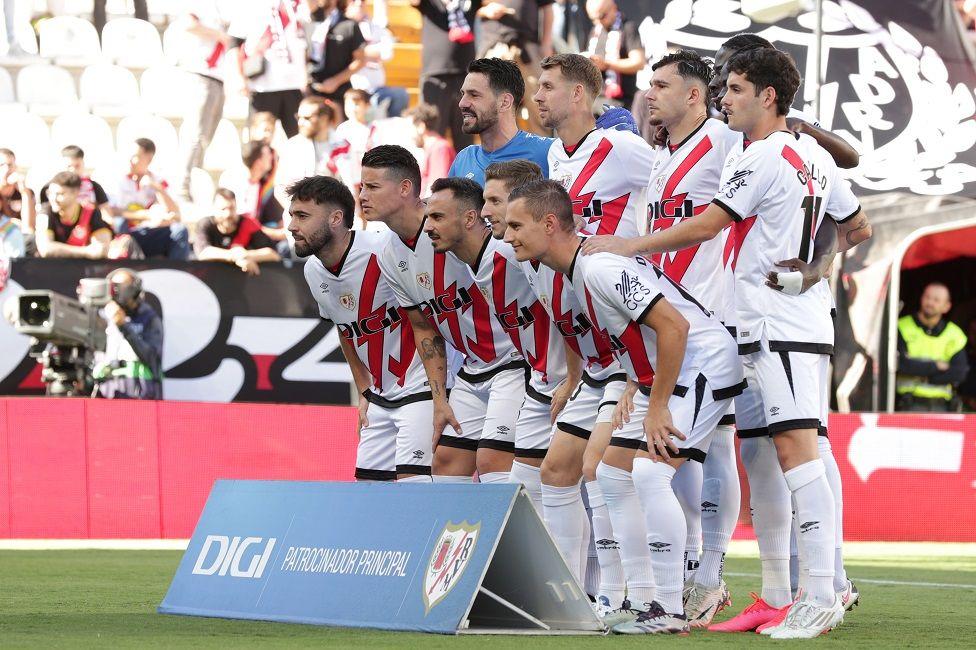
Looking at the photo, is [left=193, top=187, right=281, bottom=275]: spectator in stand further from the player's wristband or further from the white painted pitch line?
the player's wristband

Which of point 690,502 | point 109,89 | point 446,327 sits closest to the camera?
point 690,502

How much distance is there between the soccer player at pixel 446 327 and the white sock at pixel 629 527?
1081 millimetres

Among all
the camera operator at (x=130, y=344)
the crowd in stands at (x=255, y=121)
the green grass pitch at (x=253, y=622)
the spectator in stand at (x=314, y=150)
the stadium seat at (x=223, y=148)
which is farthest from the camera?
the stadium seat at (x=223, y=148)

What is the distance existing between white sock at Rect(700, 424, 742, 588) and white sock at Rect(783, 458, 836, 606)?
0.77 metres

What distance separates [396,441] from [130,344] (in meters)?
6.34

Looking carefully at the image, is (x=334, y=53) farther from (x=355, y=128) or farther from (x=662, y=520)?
(x=662, y=520)

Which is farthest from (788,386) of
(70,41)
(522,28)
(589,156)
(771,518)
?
(70,41)

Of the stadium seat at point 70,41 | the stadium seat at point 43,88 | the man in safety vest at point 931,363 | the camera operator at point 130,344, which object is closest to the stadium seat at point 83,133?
the stadium seat at point 43,88

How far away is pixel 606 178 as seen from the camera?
700 centimetres

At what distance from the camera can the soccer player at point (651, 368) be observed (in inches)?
224

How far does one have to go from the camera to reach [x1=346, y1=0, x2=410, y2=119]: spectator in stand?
51.6 feet

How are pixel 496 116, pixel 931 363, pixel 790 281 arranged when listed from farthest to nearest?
pixel 931 363 < pixel 496 116 < pixel 790 281

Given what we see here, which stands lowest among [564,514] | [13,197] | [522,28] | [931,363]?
[931,363]

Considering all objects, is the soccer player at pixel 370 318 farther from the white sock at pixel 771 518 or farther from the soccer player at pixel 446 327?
the white sock at pixel 771 518
